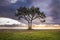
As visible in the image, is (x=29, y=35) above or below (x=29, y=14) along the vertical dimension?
below

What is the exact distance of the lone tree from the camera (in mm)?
6656

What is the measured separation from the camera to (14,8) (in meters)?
6.66

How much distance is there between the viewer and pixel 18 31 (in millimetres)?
6668

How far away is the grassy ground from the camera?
6.60 metres

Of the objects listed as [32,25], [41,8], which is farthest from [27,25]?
[41,8]

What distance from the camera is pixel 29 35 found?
21.7 ft

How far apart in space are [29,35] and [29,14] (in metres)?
0.49

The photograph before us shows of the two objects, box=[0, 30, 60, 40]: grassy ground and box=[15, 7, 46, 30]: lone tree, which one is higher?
box=[15, 7, 46, 30]: lone tree

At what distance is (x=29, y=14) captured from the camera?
668cm

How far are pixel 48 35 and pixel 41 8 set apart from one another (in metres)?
0.66

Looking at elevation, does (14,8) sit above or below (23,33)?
above

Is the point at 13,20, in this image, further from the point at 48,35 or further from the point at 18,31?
the point at 48,35

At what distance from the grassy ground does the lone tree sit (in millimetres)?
167

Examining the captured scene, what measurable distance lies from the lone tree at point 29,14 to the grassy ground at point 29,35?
167 millimetres
